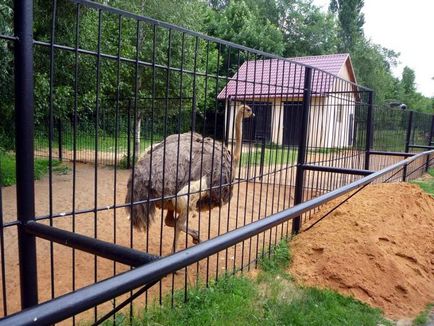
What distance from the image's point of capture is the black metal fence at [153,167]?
5.98 feet

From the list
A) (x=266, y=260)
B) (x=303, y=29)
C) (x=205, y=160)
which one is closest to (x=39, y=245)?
(x=205, y=160)

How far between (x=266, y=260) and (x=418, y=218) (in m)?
2.59

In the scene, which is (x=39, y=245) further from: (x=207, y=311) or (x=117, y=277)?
(x=117, y=277)

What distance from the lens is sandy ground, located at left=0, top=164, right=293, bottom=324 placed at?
4.04 meters

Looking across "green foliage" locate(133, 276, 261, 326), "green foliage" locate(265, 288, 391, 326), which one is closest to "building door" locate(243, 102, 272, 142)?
"green foliage" locate(133, 276, 261, 326)

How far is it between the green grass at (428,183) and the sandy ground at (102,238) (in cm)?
436

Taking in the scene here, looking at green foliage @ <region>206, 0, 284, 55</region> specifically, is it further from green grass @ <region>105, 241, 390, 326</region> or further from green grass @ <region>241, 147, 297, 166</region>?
green grass @ <region>105, 241, 390, 326</region>

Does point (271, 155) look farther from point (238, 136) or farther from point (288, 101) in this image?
point (288, 101)

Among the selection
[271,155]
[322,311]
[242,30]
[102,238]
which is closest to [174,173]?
[271,155]

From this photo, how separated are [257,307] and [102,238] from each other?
3.17 m

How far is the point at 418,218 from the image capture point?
579cm

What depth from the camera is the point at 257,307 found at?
367cm

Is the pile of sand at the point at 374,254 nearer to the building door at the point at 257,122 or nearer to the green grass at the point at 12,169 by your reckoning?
the building door at the point at 257,122

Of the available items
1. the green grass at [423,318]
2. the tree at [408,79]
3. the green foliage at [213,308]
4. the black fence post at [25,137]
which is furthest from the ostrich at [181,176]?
the tree at [408,79]
